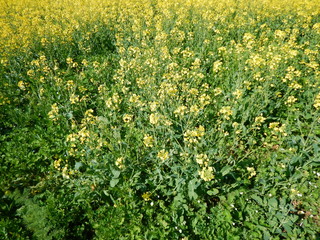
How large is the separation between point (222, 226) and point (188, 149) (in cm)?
91

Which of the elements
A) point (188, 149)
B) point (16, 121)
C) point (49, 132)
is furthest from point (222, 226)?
point (16, 121)

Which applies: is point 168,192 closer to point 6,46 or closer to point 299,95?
point 299,95

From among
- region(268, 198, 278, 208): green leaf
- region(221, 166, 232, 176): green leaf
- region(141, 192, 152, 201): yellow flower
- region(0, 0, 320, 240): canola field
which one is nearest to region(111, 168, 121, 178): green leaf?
region(0, 0, 320, 240): canola field

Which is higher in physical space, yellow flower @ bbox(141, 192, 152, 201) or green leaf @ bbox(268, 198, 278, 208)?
yellow flower @ bbox(141, 192, 152, 201)

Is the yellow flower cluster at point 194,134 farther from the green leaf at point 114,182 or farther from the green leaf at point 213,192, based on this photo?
the green leaf at point 114,182

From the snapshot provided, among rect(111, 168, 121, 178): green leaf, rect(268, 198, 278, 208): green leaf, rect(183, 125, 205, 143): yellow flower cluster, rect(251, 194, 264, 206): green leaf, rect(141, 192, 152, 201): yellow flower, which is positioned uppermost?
rect(183, 125, 205, 143): yellow flower cluster

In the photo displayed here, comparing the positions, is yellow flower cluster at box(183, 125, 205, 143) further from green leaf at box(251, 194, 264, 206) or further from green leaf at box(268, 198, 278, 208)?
green leaf at box(268, 198, 278, 208)

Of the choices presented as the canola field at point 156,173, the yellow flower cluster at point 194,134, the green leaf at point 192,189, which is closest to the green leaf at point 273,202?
the canola field at point 156,173

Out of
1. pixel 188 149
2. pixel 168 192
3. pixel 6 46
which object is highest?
pixel 6 46

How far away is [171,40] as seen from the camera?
6211mm

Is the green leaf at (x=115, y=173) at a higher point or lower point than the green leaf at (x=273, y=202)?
higher

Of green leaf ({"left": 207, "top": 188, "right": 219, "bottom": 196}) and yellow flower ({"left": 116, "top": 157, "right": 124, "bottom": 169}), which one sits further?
green leaf ({"left": 207, "top": 188, "right": 219, "bottom": 196})

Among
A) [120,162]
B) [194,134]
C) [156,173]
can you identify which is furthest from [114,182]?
[194,134]

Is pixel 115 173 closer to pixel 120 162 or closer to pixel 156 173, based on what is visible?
pixel 120 162
